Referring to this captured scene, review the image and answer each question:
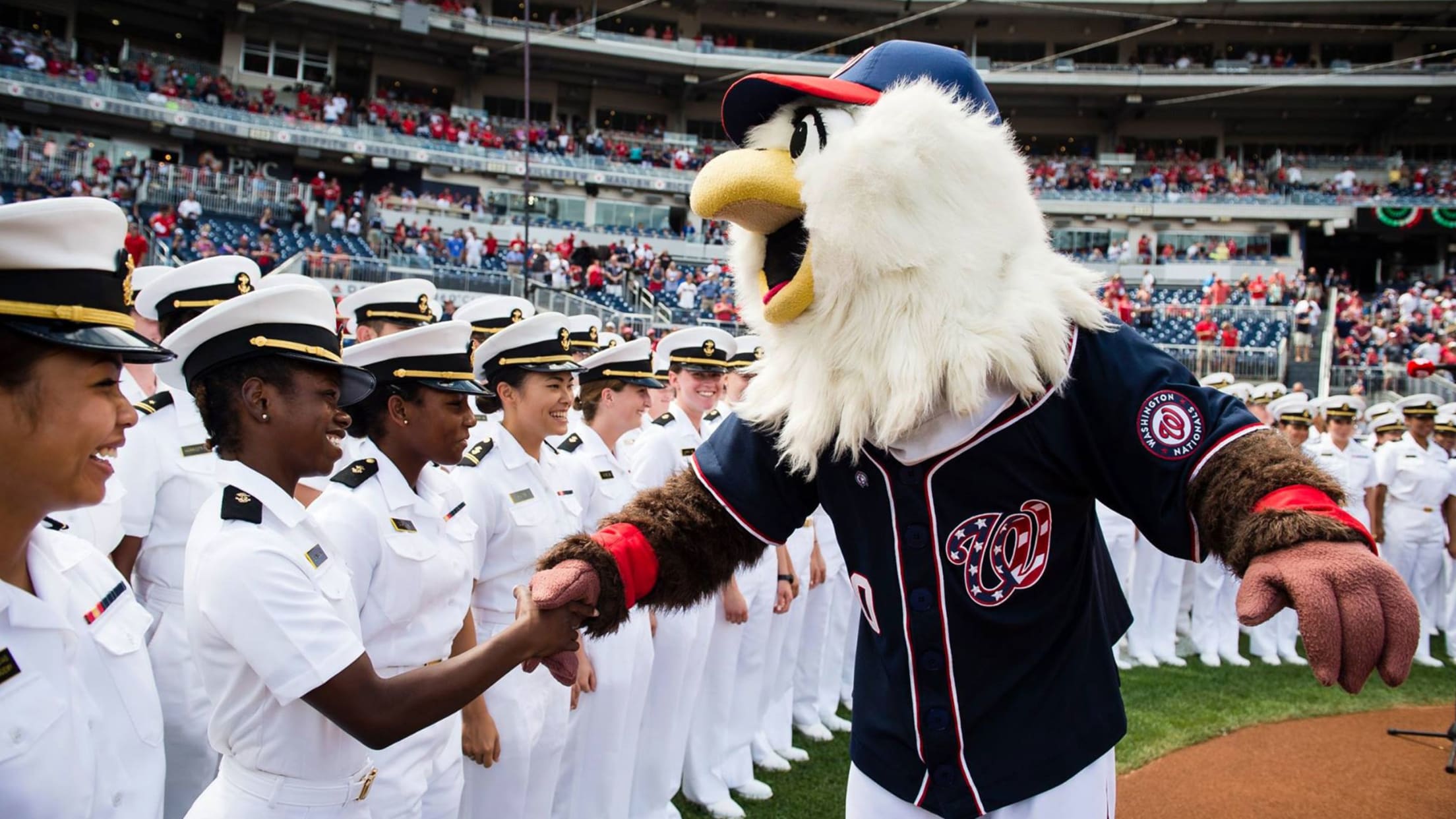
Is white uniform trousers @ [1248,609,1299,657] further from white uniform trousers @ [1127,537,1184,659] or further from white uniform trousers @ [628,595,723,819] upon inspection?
white uniform trousers @ [628,595,723,819]

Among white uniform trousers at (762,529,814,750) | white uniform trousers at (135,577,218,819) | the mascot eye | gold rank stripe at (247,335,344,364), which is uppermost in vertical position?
the mascot eye

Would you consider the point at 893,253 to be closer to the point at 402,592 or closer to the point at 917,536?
the point at 917,536

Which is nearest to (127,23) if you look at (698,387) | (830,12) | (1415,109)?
(830,12)

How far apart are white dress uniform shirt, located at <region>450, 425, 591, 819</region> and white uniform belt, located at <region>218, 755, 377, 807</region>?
3.34ft

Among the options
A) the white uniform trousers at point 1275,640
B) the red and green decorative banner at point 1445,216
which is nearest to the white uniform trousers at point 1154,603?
the white uniform trousers at point 1275,640

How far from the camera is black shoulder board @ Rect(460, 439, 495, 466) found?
12.3 ft

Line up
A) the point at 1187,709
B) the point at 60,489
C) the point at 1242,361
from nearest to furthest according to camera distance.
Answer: the point at 60,489, the point at 1187,709, the point at 1242,361

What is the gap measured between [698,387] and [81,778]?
4530 mm

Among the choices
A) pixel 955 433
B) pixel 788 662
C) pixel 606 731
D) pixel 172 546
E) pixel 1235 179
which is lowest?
pixel 788 662

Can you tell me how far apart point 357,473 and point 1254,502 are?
2.39m

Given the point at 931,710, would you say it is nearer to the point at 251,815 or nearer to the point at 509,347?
the point at 251,815

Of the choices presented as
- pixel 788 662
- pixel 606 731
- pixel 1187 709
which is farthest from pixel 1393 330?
pixel 606 731

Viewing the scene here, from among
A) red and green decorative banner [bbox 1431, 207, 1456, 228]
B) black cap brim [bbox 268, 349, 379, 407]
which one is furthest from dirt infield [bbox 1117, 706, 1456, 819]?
red and green decorative banner [bbox 1431, 207, 1456, 228]

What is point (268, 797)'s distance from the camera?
220 cm
